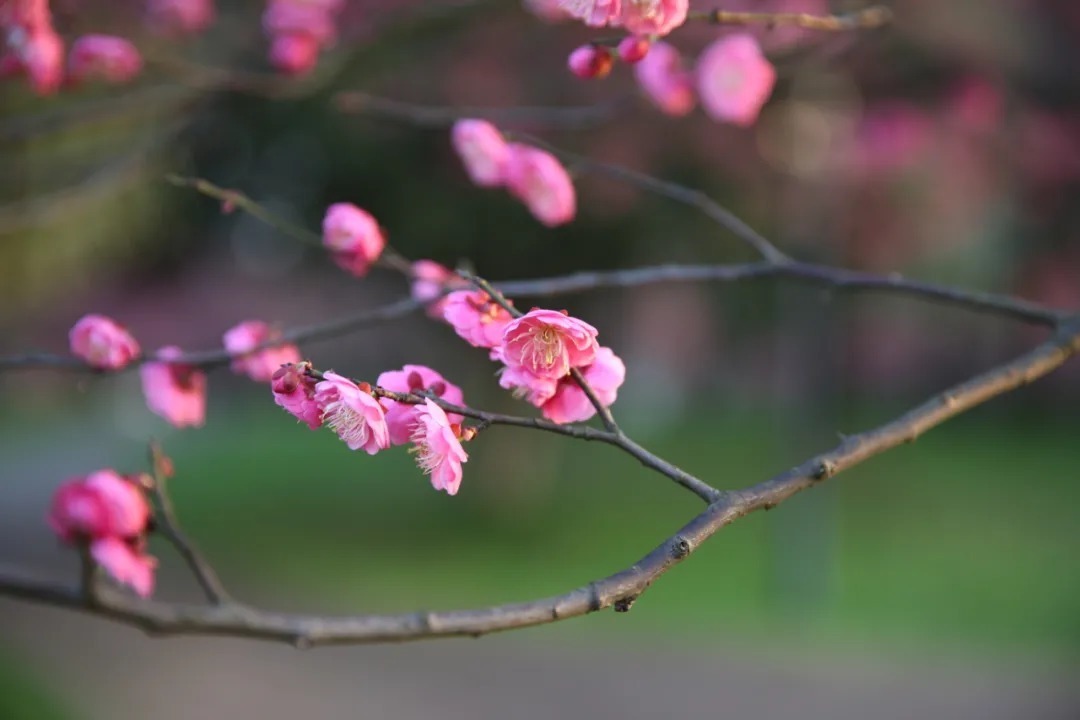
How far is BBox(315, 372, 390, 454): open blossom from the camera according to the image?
920 mm

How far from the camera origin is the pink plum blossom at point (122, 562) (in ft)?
4.00

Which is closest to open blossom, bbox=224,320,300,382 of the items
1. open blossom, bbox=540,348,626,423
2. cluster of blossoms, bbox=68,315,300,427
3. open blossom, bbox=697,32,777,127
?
cluster of blossoms, bbox=68,315,300,427

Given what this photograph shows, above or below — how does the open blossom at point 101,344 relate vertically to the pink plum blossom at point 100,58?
below

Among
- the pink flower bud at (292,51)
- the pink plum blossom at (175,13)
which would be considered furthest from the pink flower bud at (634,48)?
the pink plum blossom at (175,13)

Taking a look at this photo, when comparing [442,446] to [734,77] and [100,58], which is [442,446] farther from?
[100,58]

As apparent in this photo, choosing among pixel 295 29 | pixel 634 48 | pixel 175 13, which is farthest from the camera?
pixel 175 13

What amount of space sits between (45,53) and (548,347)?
137 centimetres

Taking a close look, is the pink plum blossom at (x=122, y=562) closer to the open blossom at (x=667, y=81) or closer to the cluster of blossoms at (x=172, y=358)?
the cluster of blossoms at (x=172, y=358)

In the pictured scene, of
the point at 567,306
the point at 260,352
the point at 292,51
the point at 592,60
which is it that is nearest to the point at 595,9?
the point at 592,60

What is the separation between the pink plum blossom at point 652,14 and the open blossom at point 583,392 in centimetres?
41

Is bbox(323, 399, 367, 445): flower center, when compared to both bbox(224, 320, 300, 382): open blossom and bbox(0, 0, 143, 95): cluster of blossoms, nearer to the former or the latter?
bbox(224, 320, 300, 382): open blossom

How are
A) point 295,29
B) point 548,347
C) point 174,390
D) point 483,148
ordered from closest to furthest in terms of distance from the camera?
point 548,347 < point 174,390 < point 483,148 < point 295,29

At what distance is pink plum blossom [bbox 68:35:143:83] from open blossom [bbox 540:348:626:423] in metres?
1.51

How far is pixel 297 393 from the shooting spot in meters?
0.96
